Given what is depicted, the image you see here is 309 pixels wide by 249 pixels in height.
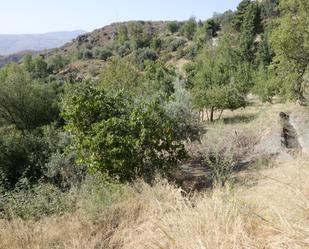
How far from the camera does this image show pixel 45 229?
13.2 ft

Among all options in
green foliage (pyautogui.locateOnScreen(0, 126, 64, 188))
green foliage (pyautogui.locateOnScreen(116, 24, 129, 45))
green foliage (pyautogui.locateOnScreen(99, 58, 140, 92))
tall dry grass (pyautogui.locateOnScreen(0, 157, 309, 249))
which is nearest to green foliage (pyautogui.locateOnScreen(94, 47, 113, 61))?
green foliage (pyautogui.locateOnScreen(116, 24, 129, 45))

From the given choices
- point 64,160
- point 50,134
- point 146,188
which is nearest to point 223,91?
point 50,134

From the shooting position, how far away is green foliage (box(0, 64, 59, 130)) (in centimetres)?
2283

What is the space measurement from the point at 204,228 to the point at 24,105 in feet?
74.2

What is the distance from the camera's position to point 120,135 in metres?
8.55

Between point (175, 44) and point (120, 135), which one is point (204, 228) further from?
point (175, 44)

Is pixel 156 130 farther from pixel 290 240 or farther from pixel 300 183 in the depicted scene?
pixel 290 240

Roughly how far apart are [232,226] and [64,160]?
33.8 ft

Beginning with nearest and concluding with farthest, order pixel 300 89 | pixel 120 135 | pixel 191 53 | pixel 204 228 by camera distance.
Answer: pixel 204 228 → pixel 120 135 → pixel 300 89 → pixel 191 53

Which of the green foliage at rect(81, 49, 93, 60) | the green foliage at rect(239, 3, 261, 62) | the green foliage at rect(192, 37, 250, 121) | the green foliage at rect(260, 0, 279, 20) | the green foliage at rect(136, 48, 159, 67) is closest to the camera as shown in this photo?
the green foliage at rect(192, 37, 250, 121)

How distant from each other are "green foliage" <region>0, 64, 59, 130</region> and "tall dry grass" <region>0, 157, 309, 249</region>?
19778mm

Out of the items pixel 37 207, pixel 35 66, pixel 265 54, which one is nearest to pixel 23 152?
pixel 37 207

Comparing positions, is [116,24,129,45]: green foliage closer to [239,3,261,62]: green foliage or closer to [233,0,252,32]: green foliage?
[233,0,252,32]: green foliage

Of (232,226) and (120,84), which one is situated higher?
(232,226)
